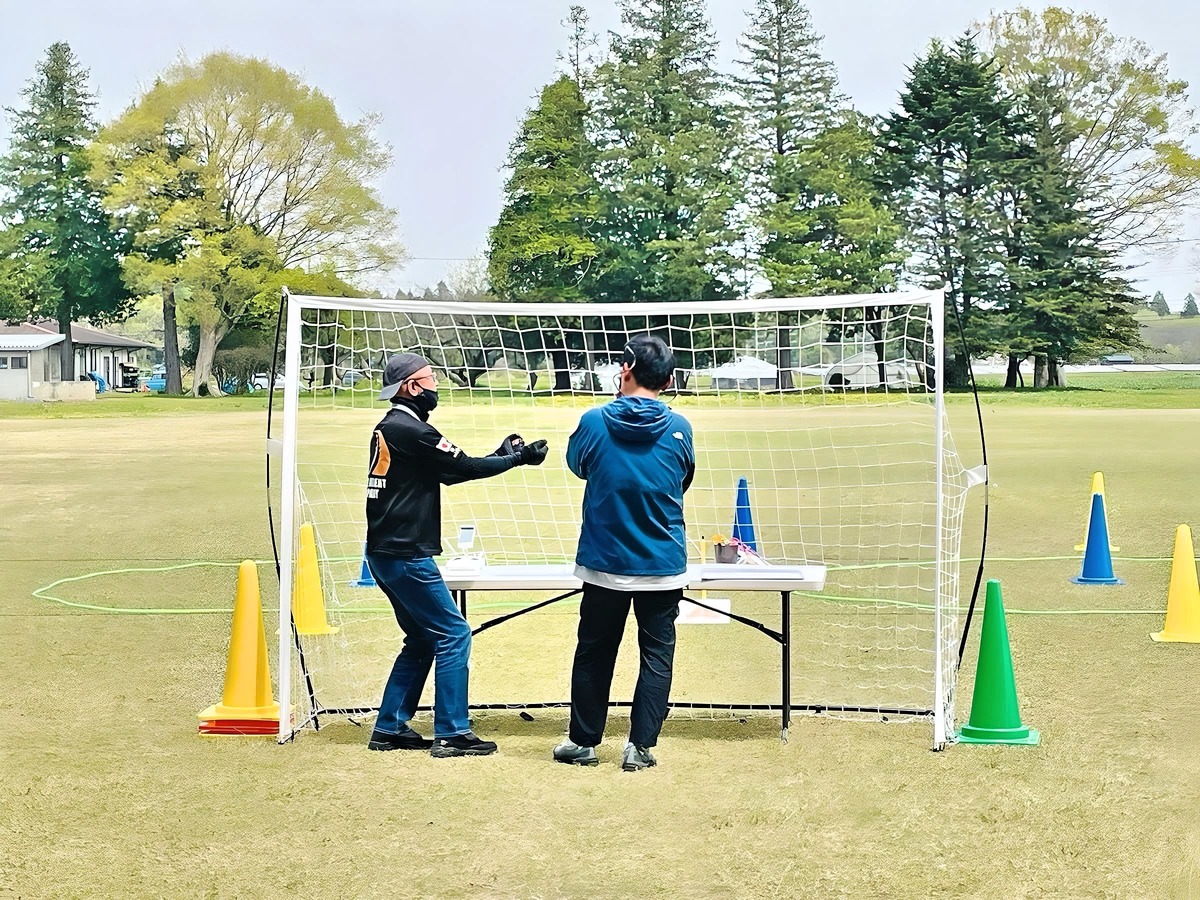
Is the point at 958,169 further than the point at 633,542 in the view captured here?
Yes

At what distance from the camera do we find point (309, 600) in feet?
31.0

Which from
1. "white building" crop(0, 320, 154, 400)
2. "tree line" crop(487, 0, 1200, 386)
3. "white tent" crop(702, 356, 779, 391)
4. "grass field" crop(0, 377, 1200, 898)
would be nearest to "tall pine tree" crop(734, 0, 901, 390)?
"tree line" crop(487, 0, 1200, 386)

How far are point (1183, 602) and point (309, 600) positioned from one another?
18.5ft

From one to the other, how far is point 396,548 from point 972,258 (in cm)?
5734

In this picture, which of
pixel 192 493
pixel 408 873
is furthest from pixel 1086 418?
pixel 408 873

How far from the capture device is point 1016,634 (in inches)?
364

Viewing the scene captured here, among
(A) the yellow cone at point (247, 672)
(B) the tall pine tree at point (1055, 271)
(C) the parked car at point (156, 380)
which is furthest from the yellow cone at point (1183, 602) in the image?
(C) the parked car at point (156, 380)

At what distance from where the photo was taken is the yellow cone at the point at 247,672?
6.87 m

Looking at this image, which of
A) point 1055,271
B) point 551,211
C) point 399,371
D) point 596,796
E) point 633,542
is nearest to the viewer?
point 596,796

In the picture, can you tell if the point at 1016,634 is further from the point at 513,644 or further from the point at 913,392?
the point at 913,392

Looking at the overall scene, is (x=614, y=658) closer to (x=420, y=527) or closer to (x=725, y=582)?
(x=725, y=582)

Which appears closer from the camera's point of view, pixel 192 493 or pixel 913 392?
pixel 192 493

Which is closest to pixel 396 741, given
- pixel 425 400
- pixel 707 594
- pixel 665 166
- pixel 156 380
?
pixel 425 400

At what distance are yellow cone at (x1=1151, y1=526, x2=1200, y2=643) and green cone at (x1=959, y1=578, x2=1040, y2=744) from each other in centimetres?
285
